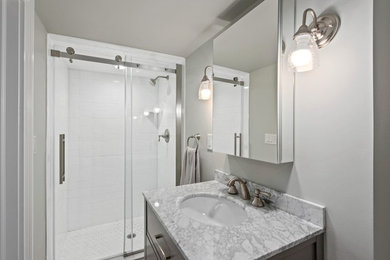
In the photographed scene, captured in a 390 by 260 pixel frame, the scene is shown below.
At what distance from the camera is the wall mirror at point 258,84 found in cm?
99

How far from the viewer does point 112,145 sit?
7.86ft

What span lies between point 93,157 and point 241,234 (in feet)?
7.03

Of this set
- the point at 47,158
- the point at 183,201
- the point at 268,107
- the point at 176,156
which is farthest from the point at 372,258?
the point at 47,158

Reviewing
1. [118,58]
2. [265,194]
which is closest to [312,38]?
[265,194]

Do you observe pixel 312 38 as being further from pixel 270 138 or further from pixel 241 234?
pixel 241 234

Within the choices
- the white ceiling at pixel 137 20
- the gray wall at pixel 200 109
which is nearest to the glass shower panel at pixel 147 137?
the gray wall at pixel 200 109

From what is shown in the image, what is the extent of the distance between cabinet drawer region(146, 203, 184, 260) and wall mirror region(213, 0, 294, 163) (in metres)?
0.65

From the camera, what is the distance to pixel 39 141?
1.38m

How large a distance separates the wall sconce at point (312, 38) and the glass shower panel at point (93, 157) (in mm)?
1909

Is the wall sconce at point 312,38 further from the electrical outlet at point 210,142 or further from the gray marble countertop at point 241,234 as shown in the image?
the electrical outlet at point 210,142
